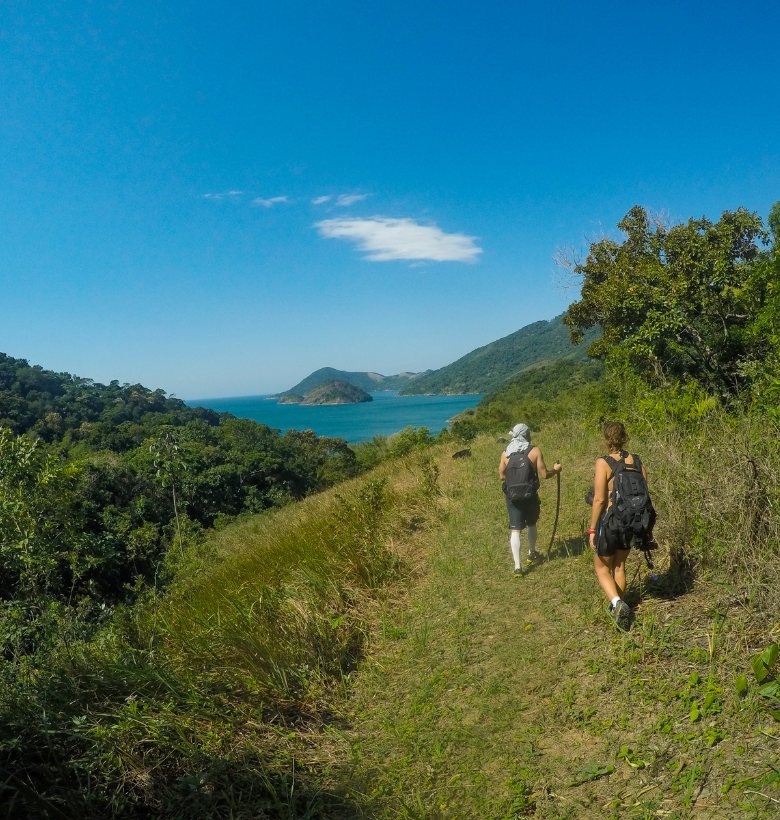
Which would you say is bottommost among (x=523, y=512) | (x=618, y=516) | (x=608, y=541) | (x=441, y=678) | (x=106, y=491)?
(x=106, y=491)

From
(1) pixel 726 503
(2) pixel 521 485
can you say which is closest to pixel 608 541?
(1) pixel 726 503

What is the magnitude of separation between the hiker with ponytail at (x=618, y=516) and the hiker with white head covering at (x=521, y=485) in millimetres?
1148

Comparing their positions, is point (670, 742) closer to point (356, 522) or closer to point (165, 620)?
point (165, 620)

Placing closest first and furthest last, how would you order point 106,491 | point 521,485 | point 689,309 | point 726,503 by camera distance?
point 726,503 < point 521,485 < point 689,309 < point 106,491

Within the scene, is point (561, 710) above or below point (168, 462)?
above

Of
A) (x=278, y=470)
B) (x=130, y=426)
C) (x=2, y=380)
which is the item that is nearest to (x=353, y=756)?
(x=278, y=470)

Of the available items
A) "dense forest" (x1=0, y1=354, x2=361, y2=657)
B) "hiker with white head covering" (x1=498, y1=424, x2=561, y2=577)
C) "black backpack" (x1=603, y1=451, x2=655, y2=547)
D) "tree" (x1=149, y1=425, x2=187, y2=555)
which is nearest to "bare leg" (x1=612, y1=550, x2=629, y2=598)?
"black backpack" (x1=603, y1=451, x2=655, y2=547)

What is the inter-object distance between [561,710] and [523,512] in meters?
2.27

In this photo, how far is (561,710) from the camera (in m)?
2.98

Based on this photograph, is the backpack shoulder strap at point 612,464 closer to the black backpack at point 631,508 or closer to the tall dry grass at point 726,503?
the black backpack at point 631,508

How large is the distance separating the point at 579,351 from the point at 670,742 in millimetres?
168345

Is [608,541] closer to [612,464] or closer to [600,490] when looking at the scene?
[600,490]

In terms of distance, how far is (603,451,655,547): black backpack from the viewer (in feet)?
11.4

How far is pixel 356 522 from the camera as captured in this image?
6.30 m
